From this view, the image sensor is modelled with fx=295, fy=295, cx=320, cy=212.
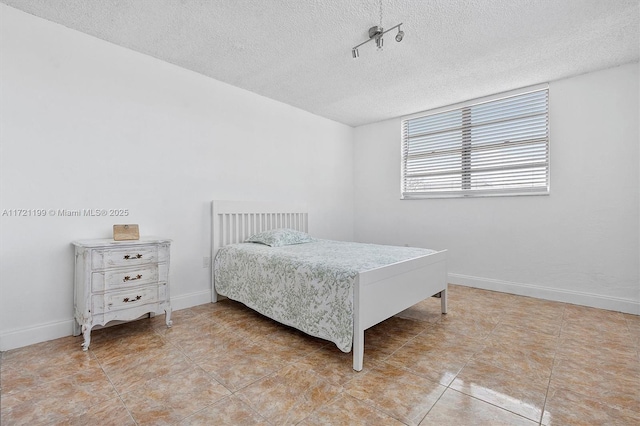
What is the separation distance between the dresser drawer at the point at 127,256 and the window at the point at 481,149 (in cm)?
342

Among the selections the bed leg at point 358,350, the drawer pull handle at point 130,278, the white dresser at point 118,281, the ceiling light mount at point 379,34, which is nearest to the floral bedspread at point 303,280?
the bed leg at point 358,350

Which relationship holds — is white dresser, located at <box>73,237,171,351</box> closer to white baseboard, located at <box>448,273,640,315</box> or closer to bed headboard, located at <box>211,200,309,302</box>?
bed headboard, located at <box>211,200,309,302</box>

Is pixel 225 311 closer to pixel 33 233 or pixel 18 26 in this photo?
pixel 33 233

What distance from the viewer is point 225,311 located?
9.56 feet

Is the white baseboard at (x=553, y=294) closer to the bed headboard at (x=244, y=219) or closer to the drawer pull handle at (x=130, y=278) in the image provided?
the bed headboard at (x=244, y=219)

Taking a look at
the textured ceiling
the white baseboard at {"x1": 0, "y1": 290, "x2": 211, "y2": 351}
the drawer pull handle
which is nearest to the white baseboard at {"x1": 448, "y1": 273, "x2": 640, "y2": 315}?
the textured ceiling

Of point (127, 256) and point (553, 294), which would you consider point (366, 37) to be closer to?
point (127, 256)

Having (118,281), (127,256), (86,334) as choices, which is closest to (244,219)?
(127,256)

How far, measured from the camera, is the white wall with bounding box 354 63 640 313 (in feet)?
9.45

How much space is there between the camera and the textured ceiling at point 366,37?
82.6 inches

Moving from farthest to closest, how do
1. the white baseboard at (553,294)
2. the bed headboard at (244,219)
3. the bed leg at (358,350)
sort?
the bed headboard at (244,219), the white baseboard at (553,294), the bed leg at (358,350)

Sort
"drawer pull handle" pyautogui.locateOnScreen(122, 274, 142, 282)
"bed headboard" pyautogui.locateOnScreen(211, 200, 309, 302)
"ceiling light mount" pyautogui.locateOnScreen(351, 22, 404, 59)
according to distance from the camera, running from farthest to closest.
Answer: "bed headboard" pyautogui.locateOnScreen(211, 200, 309, 302) < "drawer pull handle" pyautogui.locateOnScreen(122, 274, 142, 282) < "ceiling light mount" pyautogui.locateOnScreen(351, 22, 404, 59)

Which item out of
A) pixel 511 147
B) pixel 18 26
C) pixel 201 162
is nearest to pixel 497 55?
pixel 511 147

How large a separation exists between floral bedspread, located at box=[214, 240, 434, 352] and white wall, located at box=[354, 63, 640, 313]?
1.59 m
